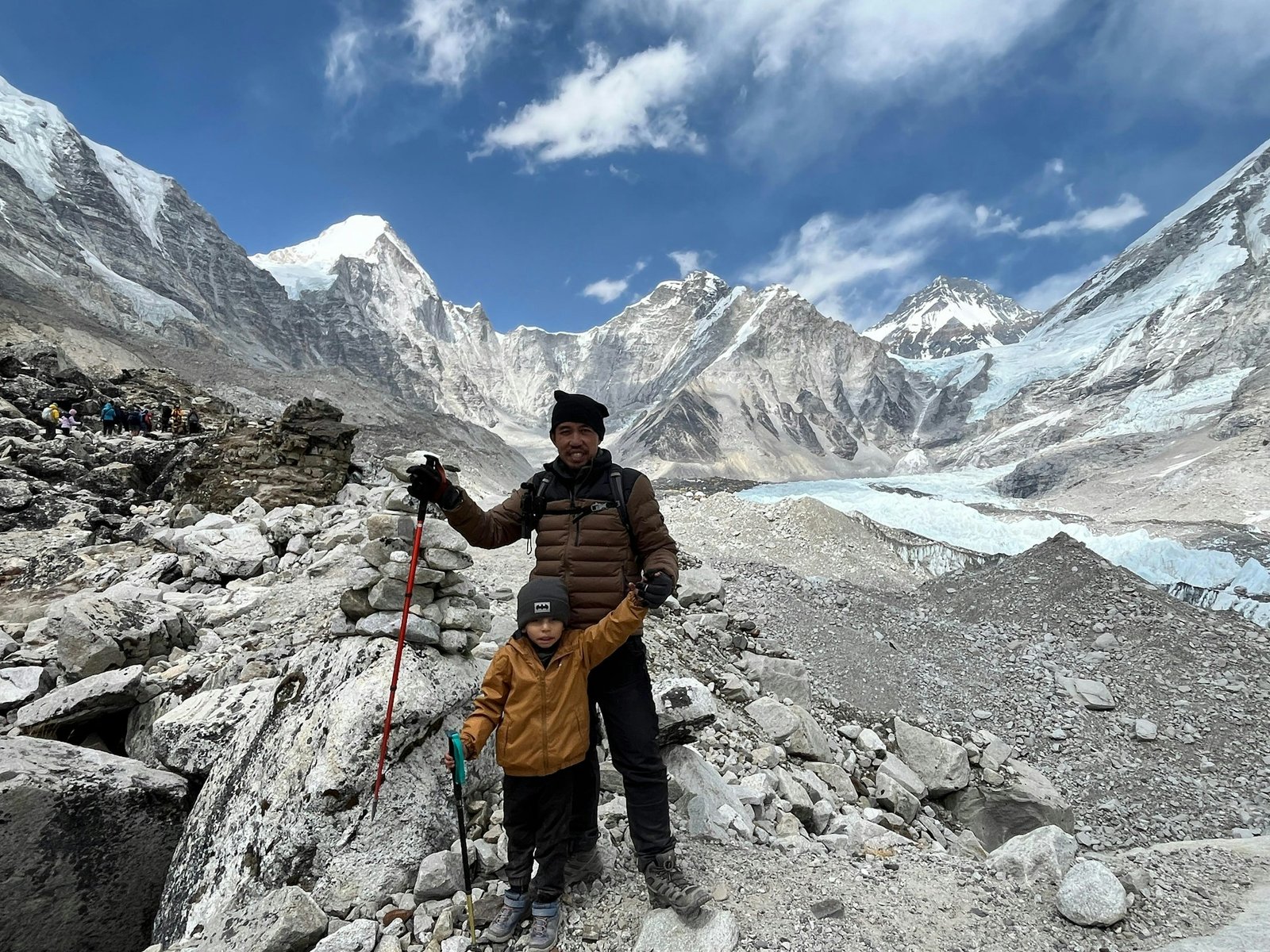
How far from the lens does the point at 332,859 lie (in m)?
3.68

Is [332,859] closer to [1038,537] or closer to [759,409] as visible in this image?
[1038,537]

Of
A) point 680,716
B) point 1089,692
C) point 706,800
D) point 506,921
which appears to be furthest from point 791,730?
point 1089,692

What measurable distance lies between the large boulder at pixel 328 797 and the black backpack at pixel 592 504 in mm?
1571

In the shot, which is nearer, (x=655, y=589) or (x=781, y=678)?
(x=655, y=589)

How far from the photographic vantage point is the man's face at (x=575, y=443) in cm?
361

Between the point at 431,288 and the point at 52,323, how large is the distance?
15551 cm

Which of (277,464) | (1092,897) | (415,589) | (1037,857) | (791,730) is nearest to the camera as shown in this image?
(1092,897)

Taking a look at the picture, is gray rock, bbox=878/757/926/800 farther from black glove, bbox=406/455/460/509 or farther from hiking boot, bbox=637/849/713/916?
black glove, bbox=406/455/460/509

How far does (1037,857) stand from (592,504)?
3754 mm

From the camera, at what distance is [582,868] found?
3.65m

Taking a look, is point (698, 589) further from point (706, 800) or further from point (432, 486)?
point (432, 486)

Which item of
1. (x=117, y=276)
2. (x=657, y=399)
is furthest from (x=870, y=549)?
(x=657, y=399)

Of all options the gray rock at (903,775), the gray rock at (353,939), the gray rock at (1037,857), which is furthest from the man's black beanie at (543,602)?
the gray rock at (903,775)

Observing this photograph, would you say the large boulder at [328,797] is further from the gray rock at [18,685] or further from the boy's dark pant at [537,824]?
the gray rock at [18,685]
